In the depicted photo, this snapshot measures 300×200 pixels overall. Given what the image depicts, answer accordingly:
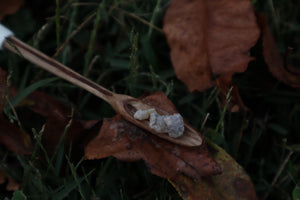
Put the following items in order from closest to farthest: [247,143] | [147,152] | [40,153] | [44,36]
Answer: [147,152]
[40,153]
[247,143]
[44,36]

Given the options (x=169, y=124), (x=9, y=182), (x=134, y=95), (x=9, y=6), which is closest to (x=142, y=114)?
(x=169, y=124)

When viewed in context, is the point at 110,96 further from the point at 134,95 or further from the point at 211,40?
the point at 211,40

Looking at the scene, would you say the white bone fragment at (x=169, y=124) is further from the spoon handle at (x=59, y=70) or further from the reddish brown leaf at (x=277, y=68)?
the reddish brown leaf at (x=277, y=68)

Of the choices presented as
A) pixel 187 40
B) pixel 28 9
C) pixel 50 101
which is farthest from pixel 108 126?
pixel 28 9

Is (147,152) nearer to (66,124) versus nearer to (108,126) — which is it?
(108,126)

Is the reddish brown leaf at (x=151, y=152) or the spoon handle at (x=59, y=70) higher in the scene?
the spoon handle at (x=59, y=70)

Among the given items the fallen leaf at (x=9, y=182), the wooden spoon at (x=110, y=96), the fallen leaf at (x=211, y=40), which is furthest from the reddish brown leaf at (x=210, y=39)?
the fallen leaf at (x=9, y=182)

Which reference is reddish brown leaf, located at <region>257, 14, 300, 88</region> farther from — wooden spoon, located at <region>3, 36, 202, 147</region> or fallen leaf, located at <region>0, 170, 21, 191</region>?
fallen leaf, located at <region>0, 170, 21, 191</region>

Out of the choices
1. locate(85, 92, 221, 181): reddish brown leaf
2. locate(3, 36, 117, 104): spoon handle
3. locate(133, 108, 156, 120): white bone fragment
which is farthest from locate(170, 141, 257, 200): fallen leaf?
locate(3, 36, 117, 104): spoon handle
